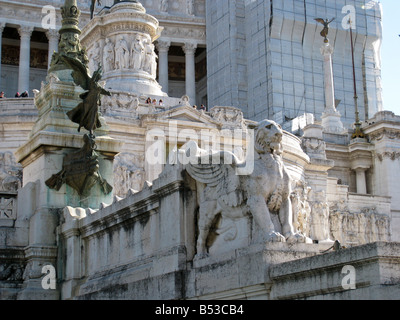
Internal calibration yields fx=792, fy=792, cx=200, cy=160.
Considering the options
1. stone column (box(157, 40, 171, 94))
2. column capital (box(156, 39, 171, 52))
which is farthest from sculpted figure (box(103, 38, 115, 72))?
column capital (box(156, 39, 171, 52))

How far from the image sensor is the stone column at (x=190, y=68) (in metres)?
64.5

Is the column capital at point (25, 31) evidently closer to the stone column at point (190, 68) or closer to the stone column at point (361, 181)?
the stone column at point (190, 68)

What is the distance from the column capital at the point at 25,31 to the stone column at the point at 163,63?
10421 mm

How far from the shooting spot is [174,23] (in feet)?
219

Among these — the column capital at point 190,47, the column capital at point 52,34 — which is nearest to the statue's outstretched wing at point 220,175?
the column capital at point 52,34

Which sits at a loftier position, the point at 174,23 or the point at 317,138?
the point at 174,23

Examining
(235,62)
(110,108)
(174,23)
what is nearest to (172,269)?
(110,108)

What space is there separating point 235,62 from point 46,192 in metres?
46.4

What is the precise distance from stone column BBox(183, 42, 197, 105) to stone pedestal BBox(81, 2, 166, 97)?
20951 mm

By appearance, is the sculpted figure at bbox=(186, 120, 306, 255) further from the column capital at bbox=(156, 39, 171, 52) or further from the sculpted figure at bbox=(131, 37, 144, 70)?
the column capital at bbox=(156, 39, 171, 52)

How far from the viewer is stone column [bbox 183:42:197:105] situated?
212 ft

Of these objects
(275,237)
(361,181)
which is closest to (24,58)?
(361,181)

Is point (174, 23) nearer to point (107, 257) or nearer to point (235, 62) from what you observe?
point (235, 62)
